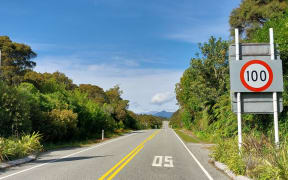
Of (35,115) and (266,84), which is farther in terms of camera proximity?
(35,115)

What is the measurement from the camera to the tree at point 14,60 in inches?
1683

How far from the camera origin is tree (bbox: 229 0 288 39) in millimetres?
26812

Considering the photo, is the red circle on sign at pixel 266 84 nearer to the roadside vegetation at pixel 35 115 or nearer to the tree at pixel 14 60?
the roadside vegetation at pixel 35 115

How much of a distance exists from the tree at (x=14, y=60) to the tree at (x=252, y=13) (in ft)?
111

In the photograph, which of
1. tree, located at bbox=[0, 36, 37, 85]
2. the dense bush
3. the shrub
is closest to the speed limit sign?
the dense bush

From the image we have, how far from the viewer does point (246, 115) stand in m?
15.0

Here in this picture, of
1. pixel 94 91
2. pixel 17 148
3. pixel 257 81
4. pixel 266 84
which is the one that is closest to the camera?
pixel 266 84

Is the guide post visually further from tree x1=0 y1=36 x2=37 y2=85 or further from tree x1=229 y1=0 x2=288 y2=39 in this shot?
tree x1=0 y1=36 x2=37 y2=85

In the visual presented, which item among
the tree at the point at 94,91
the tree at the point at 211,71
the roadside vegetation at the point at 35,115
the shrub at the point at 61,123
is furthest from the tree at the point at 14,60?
the tree at the point at 94,91

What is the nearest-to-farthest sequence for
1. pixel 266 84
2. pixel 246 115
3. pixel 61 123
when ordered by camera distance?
1. pixel 266 84
2. pixel 246 115
3. pixel 61 123

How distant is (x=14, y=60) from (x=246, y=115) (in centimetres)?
4225

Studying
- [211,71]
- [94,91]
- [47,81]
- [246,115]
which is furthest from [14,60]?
[246,115]

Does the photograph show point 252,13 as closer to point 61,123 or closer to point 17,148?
point 61,123

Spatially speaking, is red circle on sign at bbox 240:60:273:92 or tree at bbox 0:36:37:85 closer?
red circle on sign at bbox 240:60:273:92
